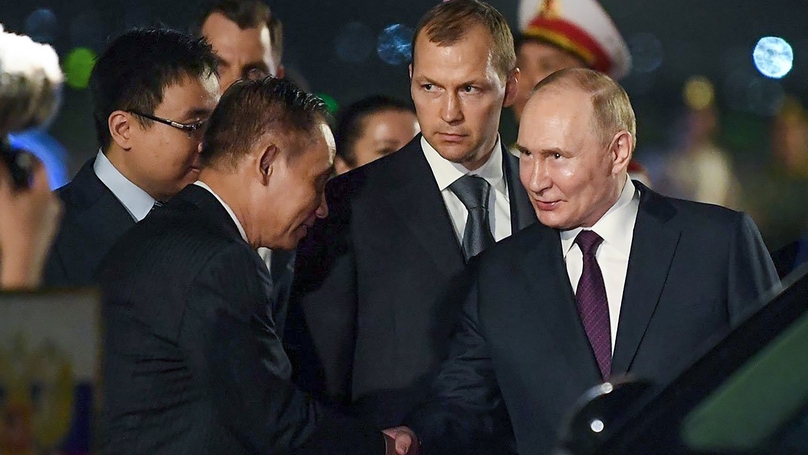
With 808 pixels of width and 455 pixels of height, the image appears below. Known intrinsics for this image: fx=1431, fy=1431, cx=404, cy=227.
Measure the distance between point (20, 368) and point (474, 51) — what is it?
2310 millimetres

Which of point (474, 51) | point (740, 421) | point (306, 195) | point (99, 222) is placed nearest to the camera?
point (740, 421)

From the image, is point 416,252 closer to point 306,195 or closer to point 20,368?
point 306,195

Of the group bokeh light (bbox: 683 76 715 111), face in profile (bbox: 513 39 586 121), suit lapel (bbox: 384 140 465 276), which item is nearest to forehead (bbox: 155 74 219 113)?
suit lapel (bbox: 384 140 465 276)

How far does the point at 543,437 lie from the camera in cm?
375

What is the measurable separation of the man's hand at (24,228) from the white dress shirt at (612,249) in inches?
58.4

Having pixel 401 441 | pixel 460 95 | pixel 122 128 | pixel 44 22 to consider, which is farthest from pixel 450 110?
pixel 44 22

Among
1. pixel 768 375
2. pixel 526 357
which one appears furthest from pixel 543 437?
pixel 768 375

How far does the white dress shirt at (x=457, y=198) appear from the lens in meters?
4.43

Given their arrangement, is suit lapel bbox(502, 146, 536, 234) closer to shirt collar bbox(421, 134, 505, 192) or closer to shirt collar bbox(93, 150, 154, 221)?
shirt collar bbox(421, 134, 505, 192)

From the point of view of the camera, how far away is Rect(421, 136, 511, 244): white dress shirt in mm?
4434

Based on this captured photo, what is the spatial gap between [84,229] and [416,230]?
38.7 inches

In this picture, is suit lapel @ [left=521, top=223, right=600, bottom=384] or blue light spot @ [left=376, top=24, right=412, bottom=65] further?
blue light spot @ [left=376, top=24, right=412, bottom=65]

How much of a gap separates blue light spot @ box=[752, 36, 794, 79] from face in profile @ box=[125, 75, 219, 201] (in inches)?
467

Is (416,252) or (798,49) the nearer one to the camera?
(416,252)
